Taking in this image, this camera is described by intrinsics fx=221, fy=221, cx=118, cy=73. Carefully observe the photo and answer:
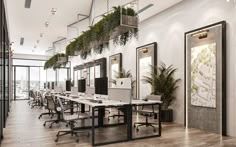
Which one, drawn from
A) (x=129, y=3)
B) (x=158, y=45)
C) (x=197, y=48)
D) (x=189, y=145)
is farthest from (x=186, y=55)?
(x=189, y=145)

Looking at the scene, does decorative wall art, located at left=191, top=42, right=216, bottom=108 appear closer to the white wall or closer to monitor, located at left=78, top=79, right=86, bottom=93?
the white wall

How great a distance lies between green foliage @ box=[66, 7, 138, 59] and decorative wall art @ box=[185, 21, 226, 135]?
193 cm

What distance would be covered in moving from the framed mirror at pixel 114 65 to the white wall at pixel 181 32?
856 mm

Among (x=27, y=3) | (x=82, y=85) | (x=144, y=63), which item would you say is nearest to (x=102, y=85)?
(x=82, y=85)

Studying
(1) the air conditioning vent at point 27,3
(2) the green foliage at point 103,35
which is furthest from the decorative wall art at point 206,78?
(1) the air conditioning vent at point 27,3

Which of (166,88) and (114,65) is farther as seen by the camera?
(114,65)

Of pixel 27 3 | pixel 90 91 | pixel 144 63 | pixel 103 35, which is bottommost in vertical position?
pixel 90 91

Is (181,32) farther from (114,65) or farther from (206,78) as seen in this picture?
(114,65)

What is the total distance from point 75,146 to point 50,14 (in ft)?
20.2

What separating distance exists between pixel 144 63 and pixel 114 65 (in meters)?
2.48

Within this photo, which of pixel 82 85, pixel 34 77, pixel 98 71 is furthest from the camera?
pixel 34 77

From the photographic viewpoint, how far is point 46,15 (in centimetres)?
889

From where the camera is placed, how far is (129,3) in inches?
237

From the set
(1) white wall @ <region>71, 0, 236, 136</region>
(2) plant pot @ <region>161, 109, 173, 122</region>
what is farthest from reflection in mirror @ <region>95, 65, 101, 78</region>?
(2) plant pot @ <region>161, 109, 173, 122</region>
